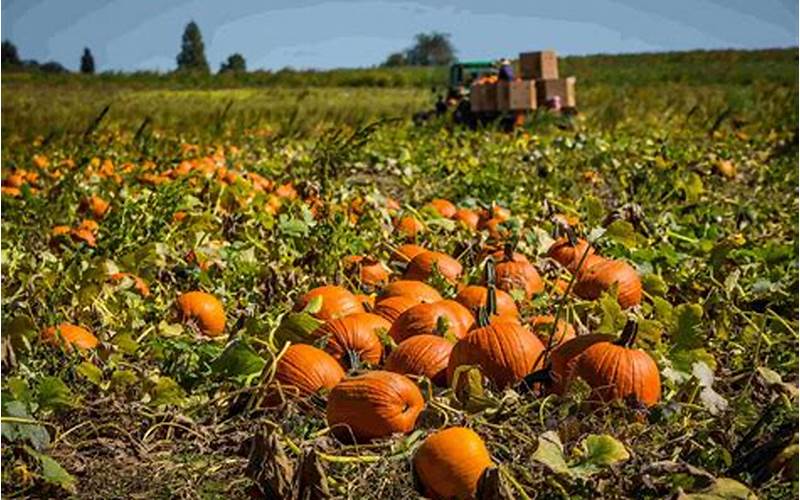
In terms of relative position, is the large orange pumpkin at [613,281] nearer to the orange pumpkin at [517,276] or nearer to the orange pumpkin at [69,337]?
the orange pumpkin at [517,276]

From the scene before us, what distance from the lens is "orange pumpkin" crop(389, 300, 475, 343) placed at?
9.15ft

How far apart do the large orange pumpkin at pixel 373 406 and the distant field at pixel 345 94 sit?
21.0 feet

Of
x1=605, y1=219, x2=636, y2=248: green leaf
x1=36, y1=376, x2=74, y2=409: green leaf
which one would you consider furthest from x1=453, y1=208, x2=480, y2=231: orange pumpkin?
x1=36, y1=376, x2=74, y2=409: green leaf

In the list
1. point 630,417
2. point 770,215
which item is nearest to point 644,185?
point 770,215

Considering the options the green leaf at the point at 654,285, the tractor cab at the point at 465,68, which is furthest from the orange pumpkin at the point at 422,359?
the tractor cab at the point at 465,68

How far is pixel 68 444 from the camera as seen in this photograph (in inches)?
93.0

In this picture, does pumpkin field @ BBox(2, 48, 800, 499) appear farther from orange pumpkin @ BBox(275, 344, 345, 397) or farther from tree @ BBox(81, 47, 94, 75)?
tree @ BBox(81, 47, 94, 75)

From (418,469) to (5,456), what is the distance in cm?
88

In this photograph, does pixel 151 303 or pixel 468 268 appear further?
pixel 468 268

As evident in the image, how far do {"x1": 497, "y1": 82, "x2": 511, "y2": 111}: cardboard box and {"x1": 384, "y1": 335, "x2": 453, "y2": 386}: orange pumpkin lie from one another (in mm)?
11014

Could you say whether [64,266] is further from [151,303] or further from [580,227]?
[580,227]

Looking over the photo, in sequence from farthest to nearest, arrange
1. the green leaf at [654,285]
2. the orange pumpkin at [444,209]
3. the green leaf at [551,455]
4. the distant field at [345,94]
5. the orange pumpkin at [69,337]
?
the distant field at [345,94] → the orange pumpkin at [444,209] → the green leaf at [654,285] → the orange pumpkin at [69,337] → the green leaf at [551,455]

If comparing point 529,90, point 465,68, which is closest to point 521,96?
point 529,90

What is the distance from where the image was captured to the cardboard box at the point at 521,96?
44.0 ft
